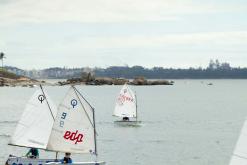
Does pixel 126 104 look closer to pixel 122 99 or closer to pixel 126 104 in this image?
pixel 126 104

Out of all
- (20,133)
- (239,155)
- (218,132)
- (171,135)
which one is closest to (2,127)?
(171,135)

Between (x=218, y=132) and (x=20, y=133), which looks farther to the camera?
(x=218, y=132)

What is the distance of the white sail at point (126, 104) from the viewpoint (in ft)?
303

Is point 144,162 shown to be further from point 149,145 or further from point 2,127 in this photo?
point 2,127

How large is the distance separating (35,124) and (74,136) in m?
5.55

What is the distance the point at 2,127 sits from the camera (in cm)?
9038

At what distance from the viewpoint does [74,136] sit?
41.1m

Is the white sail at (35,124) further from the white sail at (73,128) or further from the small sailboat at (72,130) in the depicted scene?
the white sail at (73,128)

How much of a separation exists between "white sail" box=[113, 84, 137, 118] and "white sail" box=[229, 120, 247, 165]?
7171 centimetres

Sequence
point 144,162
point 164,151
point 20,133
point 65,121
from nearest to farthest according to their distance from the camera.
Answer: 1. point 65,121
2. point 20,133
3. point 144,162
4. point 164,151

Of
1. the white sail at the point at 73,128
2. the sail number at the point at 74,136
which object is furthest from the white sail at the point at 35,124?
the sail number at the point at 74,136

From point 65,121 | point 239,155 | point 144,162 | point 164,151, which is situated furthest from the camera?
point 164,151

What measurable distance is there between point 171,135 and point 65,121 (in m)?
42.9

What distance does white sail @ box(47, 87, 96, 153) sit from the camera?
40812mm
